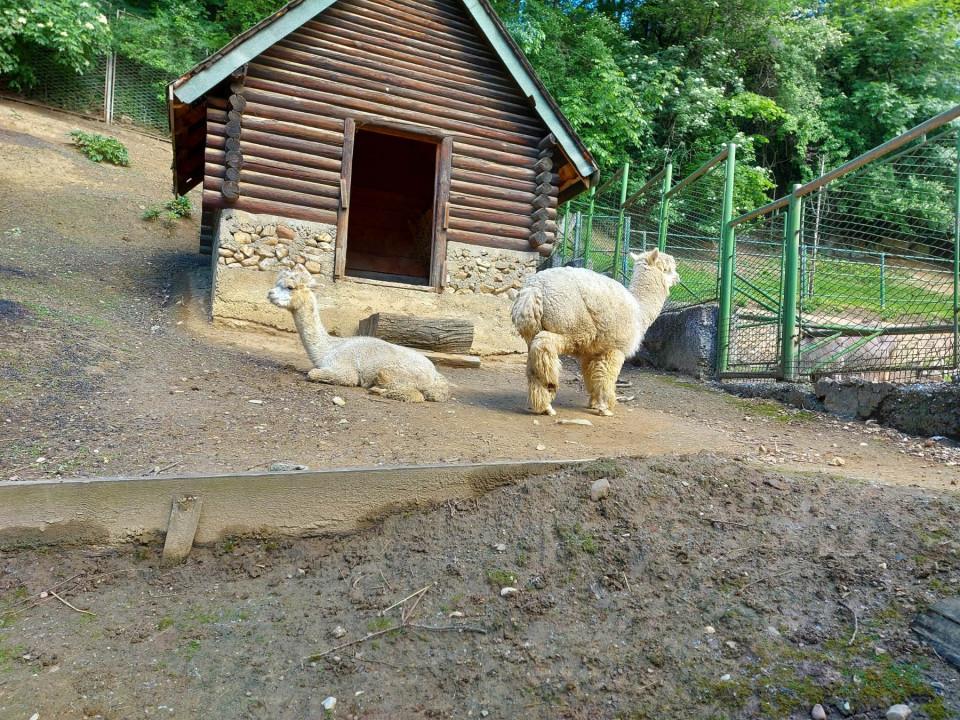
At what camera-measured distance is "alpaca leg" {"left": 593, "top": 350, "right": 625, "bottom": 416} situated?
672 centimetres

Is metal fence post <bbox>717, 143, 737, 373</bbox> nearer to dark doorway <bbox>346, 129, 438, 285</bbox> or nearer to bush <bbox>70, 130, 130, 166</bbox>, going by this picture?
dark doorway <bbox>346, 129, 438, 285</bbox>

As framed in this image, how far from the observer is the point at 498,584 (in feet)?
11.1

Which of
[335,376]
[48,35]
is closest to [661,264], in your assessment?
[335,376]

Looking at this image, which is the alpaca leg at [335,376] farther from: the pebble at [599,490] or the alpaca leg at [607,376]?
the pebble at [599,490]

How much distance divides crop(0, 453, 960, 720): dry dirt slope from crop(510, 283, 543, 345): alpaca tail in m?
2.50

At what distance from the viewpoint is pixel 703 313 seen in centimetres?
977

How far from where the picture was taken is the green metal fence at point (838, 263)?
6.22 meters

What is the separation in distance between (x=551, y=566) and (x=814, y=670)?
129cm

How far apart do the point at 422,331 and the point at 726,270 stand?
427cm

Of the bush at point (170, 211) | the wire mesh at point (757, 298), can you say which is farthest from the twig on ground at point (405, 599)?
the bush at point (170, 211)

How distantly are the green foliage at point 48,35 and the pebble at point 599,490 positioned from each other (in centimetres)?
2193

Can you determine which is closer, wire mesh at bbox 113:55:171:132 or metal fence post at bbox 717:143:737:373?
metal fence post at bbox 717:143:737:373

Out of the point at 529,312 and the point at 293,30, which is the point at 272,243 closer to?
the point at 293,30

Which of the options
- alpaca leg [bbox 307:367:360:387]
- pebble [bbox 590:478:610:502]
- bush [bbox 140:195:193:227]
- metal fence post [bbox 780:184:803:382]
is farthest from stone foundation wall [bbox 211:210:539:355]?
bush [bbox 140:195:193:227]
